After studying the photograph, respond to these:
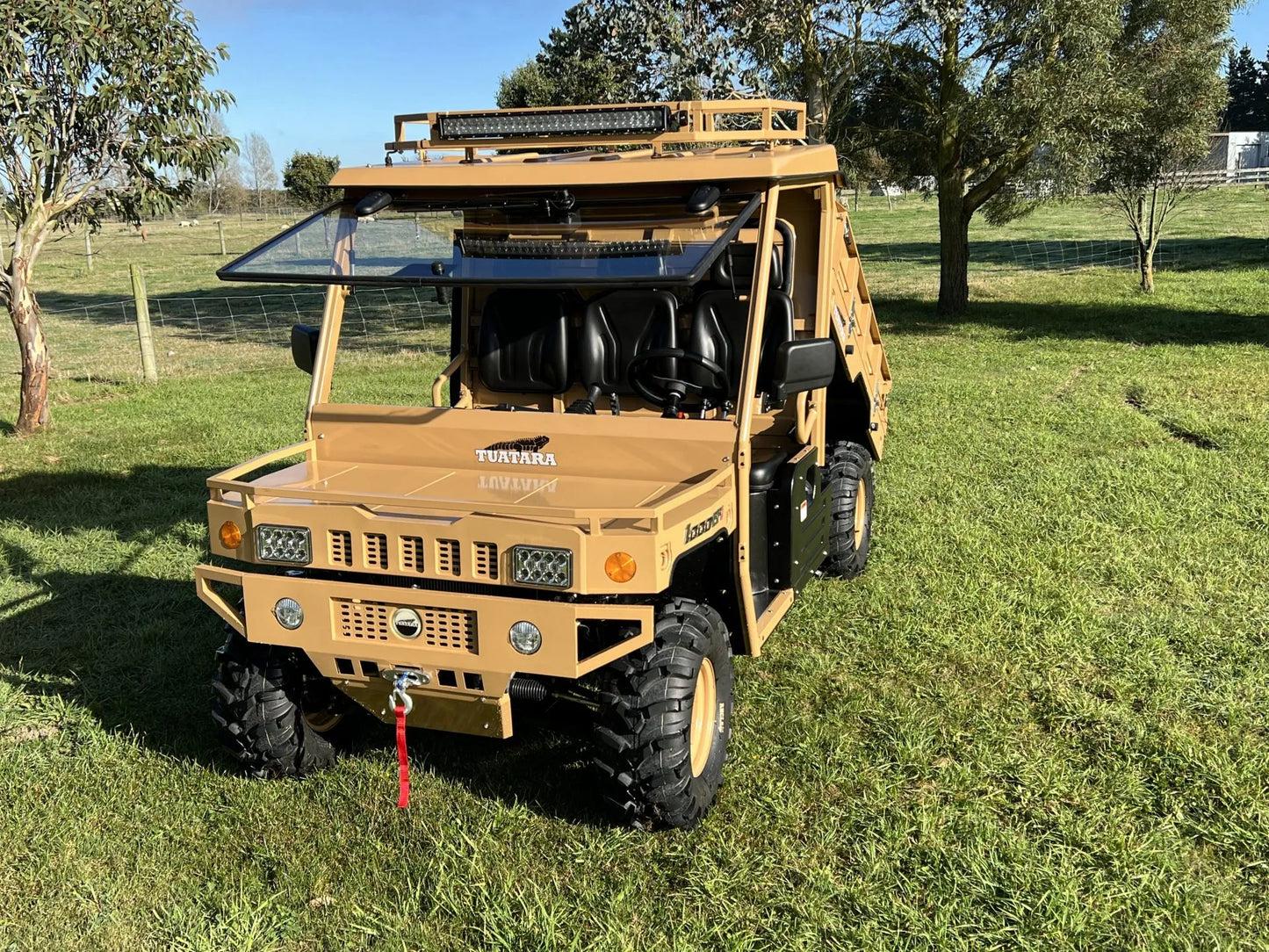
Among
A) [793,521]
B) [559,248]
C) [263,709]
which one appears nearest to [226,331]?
[559,248]

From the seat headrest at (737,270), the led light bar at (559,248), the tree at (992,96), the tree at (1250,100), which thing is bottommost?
the seat headrest at (737,270)

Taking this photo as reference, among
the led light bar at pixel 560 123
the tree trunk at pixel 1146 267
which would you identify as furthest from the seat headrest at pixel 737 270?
the tree trunk at pixel 1146 267

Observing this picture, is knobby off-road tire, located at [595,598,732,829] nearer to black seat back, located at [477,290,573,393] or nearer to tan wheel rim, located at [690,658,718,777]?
tan wheel rim, located at [690,658,718,777]

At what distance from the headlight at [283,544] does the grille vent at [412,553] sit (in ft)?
A: 1.22

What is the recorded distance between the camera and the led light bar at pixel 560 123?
17.3 feet

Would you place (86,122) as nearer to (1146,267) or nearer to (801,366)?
(801,366)

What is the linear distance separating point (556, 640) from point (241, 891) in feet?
4.60

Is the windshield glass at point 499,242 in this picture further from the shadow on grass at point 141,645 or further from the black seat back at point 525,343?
the shadow on grass at point 141,645

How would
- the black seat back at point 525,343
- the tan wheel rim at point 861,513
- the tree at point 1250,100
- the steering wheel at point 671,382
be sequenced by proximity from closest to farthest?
the steering wheel at point 671,382 < the black seat back at point 525,343 < the tan wheel rim at point 861,513 < the tree at point 1250,100

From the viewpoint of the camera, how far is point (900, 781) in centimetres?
434

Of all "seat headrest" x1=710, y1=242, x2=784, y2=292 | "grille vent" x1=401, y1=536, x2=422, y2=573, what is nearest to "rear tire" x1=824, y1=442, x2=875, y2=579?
"seat headrest" x1=710, y1=242, x2=784, y2=292

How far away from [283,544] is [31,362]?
28.7 ft

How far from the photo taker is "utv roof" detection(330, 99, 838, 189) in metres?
4.39

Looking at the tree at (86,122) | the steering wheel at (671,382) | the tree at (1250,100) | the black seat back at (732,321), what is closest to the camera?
the steering wheel at (671,382)
